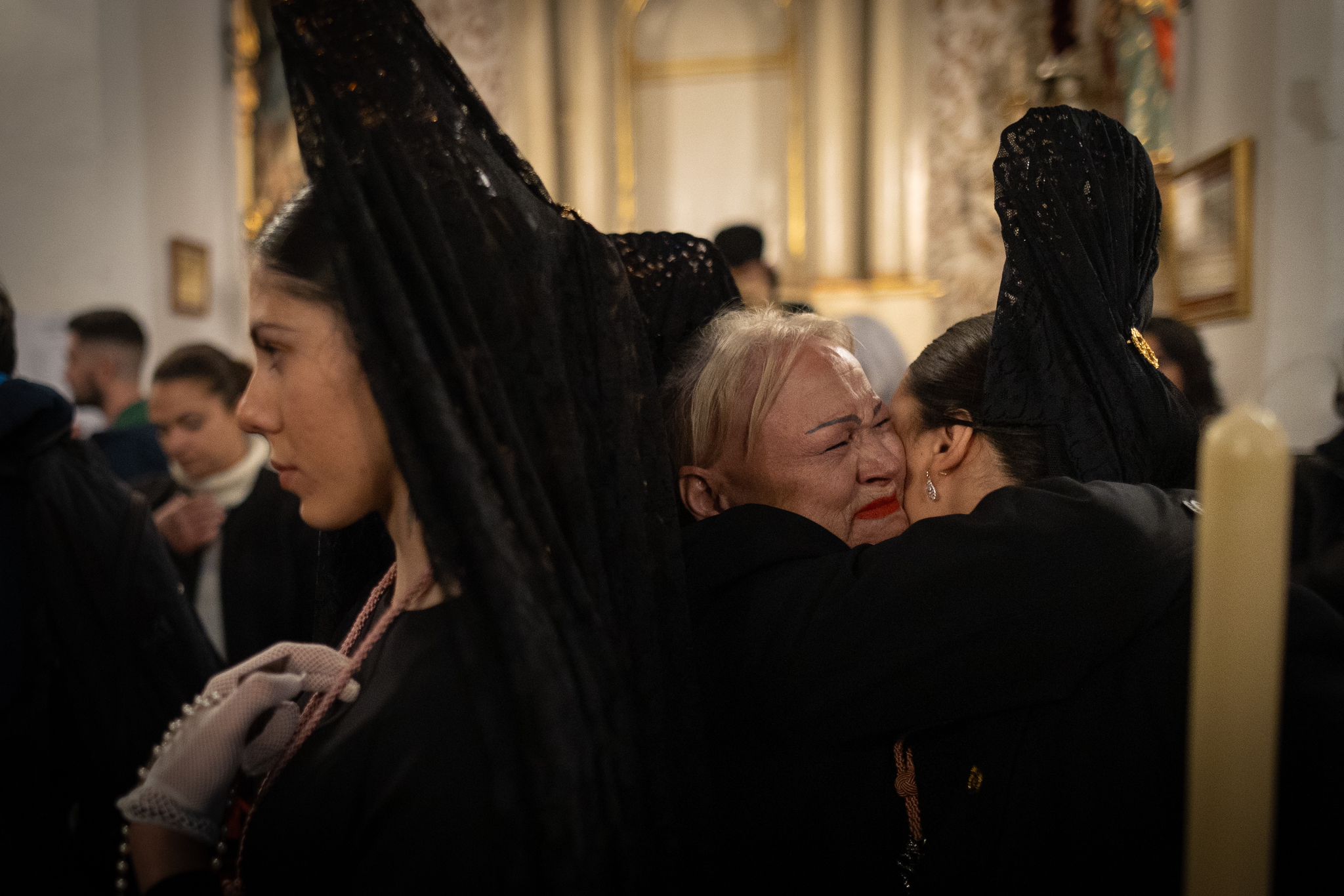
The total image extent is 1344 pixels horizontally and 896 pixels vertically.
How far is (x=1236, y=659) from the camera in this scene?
62 cm

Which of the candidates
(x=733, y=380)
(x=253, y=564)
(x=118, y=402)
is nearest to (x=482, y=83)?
(x=118, y=402)

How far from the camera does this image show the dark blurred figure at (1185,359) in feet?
9.96

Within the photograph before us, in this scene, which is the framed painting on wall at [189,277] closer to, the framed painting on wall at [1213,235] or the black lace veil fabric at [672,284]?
the framed painting on wall at [1213,235]

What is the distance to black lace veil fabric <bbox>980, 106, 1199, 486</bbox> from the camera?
4.53ft

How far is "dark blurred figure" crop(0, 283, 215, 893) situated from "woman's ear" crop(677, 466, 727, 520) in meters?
1.62

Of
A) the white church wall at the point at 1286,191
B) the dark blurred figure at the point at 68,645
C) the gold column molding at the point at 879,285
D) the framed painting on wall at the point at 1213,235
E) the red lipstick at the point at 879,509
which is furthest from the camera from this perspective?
the gold column molding at the point at 879,285

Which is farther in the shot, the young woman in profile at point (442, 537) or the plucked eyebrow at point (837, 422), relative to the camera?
the plucked eyebrow at point (837, 422)

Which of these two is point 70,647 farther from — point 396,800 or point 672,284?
point 396,800

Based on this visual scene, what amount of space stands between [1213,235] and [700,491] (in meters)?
3.21

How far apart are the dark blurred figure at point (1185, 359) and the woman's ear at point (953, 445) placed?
1758 mm

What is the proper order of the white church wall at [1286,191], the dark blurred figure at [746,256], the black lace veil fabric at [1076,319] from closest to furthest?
the black lace veil fabric at [1076,319] < the white church wall at [1286,191] < the dark blurred figure at [746,256]

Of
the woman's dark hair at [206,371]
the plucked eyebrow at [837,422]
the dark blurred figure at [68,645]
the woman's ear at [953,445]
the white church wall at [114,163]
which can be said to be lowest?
the dark blurred figure at [68,645]

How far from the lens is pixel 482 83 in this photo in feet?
26.5

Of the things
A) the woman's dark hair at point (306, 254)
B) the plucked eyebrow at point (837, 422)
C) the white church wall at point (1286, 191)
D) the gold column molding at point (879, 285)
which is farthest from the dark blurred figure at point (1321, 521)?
the gold column molding at point (879, 285)
